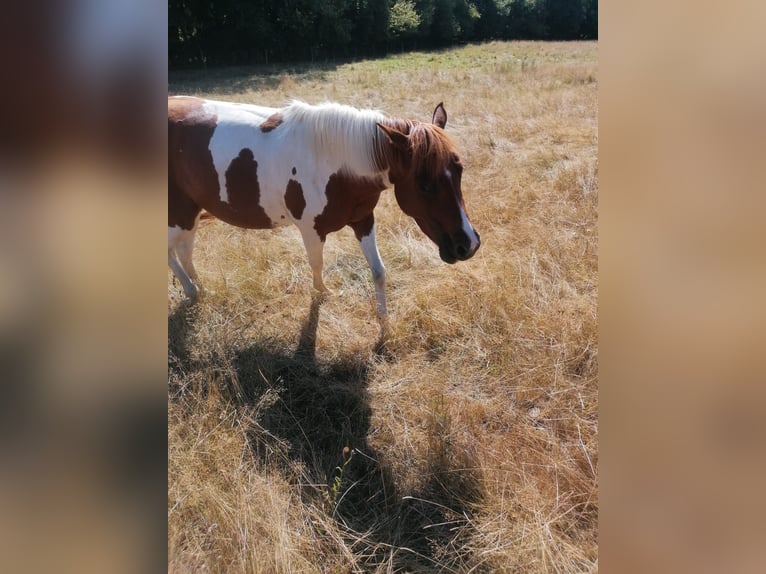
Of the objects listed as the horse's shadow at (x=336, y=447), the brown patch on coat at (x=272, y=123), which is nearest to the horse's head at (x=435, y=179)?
the brown patch on coat at (x=272, y=123)

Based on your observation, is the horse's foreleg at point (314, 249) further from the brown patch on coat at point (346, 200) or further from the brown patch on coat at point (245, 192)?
the brown patch on coat at point (245, 192)

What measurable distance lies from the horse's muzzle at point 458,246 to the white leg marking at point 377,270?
645 mm

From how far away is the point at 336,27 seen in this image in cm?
292

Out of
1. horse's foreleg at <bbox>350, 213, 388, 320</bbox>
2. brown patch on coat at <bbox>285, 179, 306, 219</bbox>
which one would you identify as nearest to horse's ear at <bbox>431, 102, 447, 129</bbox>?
horse's foreleg at <bbox>350, 213, 388, 320</bbox>

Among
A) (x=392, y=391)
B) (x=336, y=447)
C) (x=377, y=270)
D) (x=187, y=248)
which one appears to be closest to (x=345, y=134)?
(x=377, y=270)

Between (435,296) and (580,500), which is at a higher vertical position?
(435,296)

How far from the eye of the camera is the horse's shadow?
1957 millimetres

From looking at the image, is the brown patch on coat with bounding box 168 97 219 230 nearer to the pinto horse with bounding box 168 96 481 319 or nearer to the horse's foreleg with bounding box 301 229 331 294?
the pinto horse with bounding box 168 96 481 319

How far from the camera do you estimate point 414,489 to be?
7.02 feet

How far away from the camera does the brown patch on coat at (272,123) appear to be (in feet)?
10.2

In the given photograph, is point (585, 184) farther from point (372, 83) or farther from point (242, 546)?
point (242, 546)
